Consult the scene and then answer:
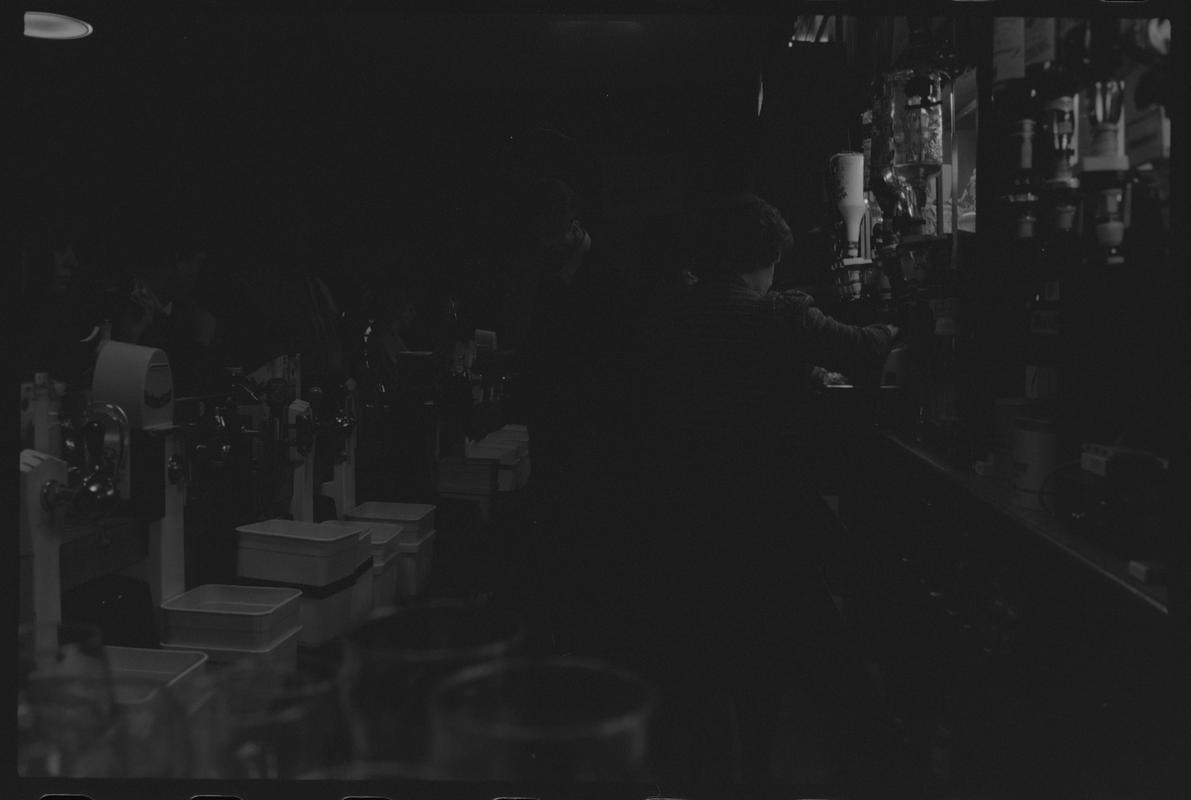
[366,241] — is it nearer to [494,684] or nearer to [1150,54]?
[494,684]

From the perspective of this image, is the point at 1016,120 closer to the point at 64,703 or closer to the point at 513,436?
the point at 513,436

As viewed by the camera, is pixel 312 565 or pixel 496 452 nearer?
pixel 496 452

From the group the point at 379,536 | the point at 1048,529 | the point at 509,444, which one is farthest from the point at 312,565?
the point at 1048,529

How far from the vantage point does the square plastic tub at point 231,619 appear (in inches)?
90.2

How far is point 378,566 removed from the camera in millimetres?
2385

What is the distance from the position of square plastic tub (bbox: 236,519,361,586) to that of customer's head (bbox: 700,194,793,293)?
3.85ft

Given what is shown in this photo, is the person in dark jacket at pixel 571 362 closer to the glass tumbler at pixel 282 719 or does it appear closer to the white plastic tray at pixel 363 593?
the white plastic tray at pixel 363 593

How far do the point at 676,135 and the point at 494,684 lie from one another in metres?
1.22

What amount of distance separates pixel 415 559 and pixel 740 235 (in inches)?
40.7

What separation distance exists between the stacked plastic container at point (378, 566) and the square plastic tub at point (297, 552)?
0.12ft

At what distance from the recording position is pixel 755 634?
2014 millimetres

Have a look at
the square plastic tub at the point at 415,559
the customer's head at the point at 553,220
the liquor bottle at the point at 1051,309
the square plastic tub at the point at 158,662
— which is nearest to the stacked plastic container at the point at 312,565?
the square plastic tub at the point at 415,559

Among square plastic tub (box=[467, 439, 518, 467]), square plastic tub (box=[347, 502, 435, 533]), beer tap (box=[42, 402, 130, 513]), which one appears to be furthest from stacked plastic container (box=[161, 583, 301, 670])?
square plastic tub (box=[467, 439, 518, 467])

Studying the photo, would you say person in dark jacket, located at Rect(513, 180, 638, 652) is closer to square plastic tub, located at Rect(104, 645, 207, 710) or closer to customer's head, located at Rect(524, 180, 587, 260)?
customer's head, located at Rect(524, 180, 587, 260)
